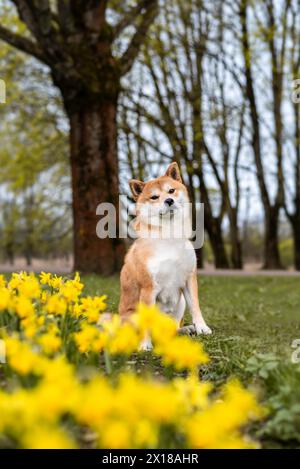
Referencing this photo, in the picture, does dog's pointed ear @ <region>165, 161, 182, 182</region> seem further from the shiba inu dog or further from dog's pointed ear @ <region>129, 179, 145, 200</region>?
dog's pointed ear @ <region>129, 179, 145, 200</region>

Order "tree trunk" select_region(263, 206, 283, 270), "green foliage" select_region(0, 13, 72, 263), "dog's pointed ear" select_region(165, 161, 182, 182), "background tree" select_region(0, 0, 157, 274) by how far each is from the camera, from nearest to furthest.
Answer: "dog's pointed ear" select_region(165, 161, 182, 182) → "background tree" select_region(0, 0, 157, 274) → "green foliage" select_region(0, 13, 72, 263) → "tree trunk" select_region(263, 206, 283, 270)

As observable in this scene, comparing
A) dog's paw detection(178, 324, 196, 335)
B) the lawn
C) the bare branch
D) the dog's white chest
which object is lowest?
the lawn

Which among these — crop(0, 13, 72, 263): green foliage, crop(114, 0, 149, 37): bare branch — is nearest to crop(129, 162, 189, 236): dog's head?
crop(114, 0, 149, 37): bare branch

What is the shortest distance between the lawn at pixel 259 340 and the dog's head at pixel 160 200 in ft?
4.10

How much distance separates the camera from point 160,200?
558 cm

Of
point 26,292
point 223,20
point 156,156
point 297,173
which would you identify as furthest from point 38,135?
point 26,292

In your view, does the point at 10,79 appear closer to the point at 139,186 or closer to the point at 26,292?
the point at 139,186

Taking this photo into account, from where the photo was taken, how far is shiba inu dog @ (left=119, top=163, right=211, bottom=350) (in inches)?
219

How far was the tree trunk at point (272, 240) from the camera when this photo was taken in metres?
25.0

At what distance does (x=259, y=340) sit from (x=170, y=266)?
6.60 feet

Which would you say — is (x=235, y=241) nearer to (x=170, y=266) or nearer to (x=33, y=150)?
(x=33, y=150)

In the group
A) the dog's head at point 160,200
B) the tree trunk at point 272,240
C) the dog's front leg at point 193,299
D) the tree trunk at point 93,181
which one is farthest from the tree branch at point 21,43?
the tree trunk at point 272,240
